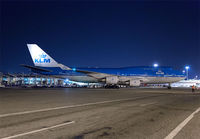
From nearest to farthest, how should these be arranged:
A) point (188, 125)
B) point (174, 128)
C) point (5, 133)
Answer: point (5, 133) < point (174, 128) < point (188, 125)

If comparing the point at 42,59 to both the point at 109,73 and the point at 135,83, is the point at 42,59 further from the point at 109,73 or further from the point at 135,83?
the point at 135,83

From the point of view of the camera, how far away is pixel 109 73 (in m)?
43.2

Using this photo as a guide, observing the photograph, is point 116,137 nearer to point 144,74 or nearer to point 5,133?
point 5,133

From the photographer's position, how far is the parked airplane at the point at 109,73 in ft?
139

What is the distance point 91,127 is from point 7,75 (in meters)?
116

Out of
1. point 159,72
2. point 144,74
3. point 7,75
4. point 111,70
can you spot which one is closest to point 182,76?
point 159,72

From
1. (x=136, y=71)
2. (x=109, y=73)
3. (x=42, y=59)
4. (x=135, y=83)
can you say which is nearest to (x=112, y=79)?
(x=109, y=73)

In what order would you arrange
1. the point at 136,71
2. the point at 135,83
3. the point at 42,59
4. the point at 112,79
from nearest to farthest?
1. the point at 135,83
2. the point at 112,79
3. the point at 136,71
4. the point at 42,59

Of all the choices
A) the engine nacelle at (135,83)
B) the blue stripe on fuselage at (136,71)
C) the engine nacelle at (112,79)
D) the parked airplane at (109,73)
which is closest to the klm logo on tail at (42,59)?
the parked airplane at (109,73)

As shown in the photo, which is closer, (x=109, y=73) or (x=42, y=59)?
(x=109, y=73)

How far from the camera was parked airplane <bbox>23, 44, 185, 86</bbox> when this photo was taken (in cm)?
4222

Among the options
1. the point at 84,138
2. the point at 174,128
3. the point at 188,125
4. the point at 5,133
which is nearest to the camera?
the point at 84,138

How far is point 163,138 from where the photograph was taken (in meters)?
5.56

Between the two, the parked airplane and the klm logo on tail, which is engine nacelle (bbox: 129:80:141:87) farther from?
the klm logo on tail
